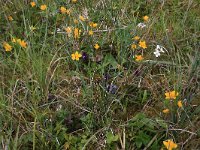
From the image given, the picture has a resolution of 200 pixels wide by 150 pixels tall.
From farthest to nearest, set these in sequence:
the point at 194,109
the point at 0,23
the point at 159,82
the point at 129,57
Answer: the point at 0,23 → the point at 129,57 → the point at 159,82 → the point at 194,109

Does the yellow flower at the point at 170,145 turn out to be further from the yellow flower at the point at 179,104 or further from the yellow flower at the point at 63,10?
the yellow flower at the point at 63,10

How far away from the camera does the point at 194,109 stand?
1.79 metres

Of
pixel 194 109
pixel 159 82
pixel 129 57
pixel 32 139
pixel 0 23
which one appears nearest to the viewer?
pixel 32 139

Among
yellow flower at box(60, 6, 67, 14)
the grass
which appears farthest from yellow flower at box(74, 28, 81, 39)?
yellow flower at box(60, 6, 67, 14)

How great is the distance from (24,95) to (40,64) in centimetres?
18

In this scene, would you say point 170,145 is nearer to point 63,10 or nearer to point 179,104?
point 179,104

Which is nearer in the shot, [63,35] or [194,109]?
[194,109]

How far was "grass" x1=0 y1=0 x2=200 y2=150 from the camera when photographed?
5.50ft

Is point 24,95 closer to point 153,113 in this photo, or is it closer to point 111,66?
point 111,66

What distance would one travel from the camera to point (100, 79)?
1.98 meters

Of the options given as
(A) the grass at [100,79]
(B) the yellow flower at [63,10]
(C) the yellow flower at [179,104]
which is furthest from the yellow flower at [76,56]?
(C) the yellow flower at [179,104]

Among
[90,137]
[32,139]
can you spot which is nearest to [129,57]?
[90,137]

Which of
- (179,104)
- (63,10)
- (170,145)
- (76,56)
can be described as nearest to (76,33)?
(76,56)

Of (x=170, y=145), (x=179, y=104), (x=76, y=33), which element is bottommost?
(x=170, y=145)
